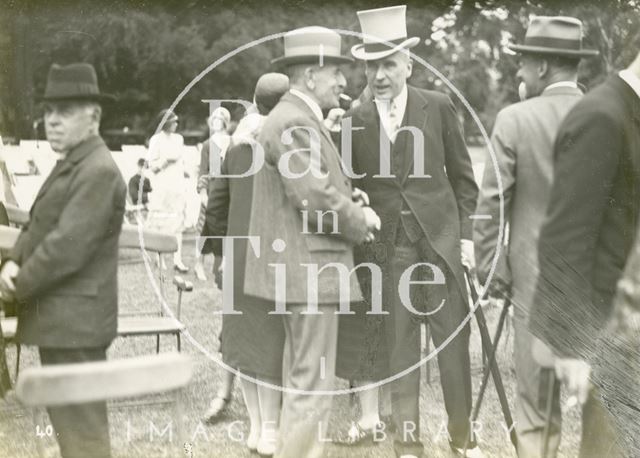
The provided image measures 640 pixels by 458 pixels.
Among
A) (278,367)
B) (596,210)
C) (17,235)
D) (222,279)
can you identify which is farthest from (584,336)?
(17,235)

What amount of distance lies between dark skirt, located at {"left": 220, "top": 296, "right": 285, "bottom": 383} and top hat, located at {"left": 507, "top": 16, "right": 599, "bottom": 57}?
1756mm

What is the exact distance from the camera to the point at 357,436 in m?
4.57

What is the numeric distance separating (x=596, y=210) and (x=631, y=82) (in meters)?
0.62

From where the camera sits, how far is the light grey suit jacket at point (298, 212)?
4.30 m

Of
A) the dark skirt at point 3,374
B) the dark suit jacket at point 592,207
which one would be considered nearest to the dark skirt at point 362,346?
the dark suit jacket at point 592,207

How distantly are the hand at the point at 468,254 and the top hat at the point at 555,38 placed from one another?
3.15 feet

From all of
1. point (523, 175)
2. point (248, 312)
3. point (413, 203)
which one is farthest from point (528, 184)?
point (248, 312)

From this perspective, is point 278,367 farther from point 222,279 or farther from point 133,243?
point 133,243

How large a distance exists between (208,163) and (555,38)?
69.6 inches

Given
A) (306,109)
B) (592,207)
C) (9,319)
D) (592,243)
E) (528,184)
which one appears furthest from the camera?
(9,319)

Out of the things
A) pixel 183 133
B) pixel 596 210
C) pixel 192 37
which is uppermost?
pixel 192 37

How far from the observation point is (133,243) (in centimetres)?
446

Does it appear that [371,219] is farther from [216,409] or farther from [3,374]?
[3,374]

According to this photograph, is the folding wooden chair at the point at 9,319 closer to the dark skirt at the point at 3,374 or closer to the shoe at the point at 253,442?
the dark skirt at the point at 3,374
